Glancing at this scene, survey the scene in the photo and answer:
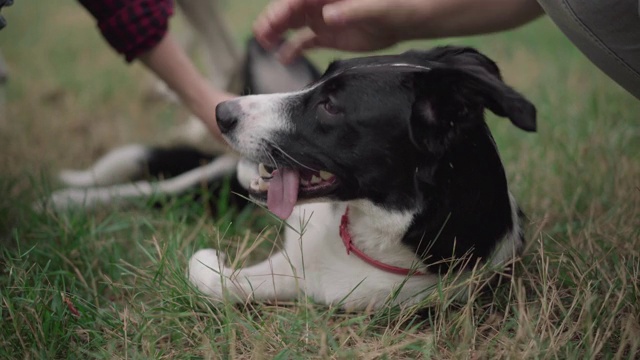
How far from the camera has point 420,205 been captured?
2023 millimetres

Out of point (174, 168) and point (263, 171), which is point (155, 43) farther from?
point (263, 171)

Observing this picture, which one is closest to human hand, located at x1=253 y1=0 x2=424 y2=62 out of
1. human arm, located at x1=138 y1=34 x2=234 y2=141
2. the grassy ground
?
human arm, located at x1=138 y1=34 x2=234 y2=141

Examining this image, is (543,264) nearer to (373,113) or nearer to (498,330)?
(498,330)

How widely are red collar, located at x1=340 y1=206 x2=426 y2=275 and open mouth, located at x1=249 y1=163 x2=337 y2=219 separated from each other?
173 millimetres

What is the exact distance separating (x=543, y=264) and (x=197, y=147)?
2015 mm

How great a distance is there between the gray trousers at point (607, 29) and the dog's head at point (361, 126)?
27 cm

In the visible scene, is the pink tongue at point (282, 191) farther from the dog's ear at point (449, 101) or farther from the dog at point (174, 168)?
the dog at point (174, 168)

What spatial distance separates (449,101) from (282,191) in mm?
571

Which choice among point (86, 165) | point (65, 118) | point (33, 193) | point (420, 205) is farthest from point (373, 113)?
point (65, 118)

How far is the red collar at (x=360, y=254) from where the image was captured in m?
2.11

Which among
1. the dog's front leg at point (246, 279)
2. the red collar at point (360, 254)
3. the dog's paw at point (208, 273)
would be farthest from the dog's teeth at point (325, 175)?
the dog's paw at point (208, 273)

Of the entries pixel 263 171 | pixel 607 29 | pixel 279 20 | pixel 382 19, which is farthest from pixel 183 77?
pixel 607 29

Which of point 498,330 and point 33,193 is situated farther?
point 33,193

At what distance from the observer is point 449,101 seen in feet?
6.29
